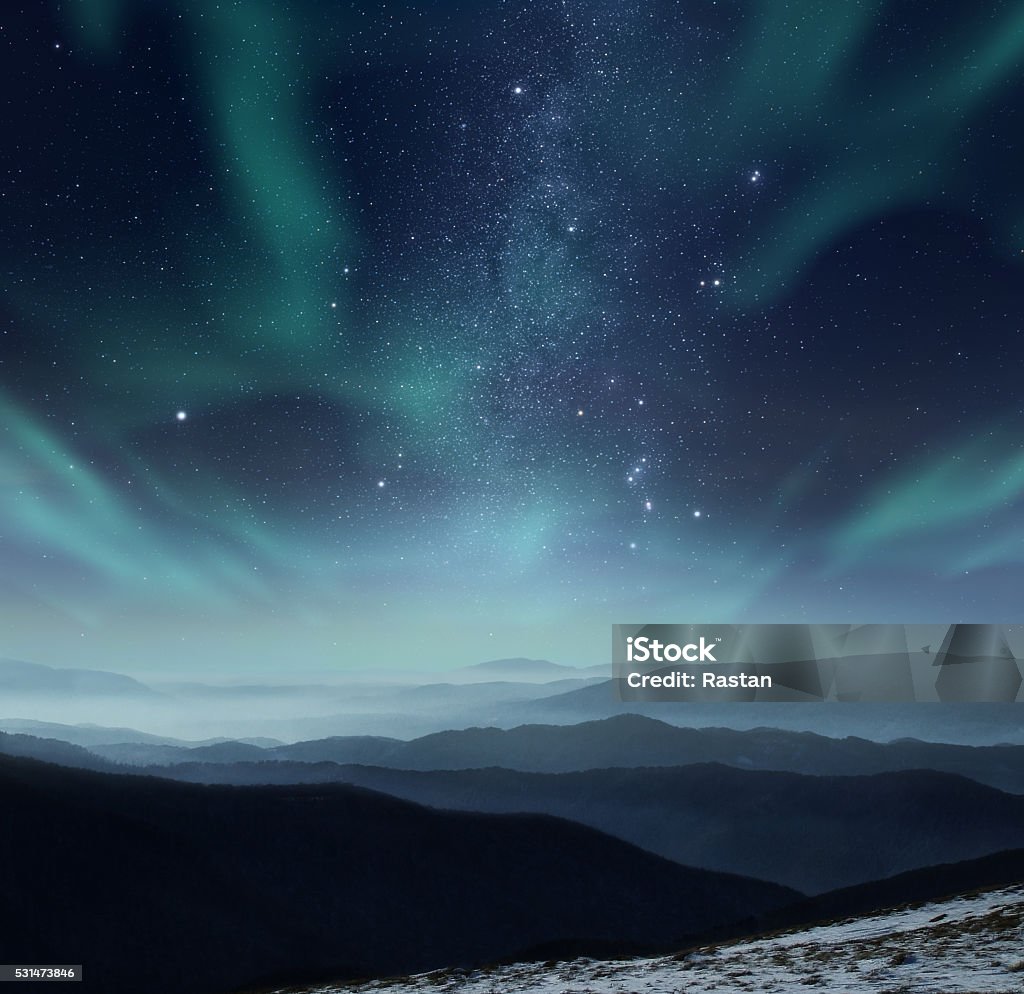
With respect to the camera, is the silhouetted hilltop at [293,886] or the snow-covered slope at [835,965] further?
the silhouetted hilltop at [293,886]

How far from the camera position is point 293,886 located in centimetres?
16488

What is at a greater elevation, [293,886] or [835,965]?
[835,965]

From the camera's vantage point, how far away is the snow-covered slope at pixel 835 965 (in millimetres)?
13789

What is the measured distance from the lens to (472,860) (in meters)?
178

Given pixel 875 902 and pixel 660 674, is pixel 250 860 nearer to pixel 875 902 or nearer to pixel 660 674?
pixel 875 902

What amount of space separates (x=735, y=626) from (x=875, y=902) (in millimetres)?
101093

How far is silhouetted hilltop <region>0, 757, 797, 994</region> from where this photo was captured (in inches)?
5340

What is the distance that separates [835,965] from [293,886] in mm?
173035

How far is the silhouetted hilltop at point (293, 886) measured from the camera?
135625 mm

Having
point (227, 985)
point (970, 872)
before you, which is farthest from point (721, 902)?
point (227, 985)

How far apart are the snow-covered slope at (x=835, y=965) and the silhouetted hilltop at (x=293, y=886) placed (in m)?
114

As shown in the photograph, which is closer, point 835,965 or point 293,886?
point 835,965

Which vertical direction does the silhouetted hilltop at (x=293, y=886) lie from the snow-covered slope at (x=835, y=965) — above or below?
below

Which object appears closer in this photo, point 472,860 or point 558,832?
point 472,860
